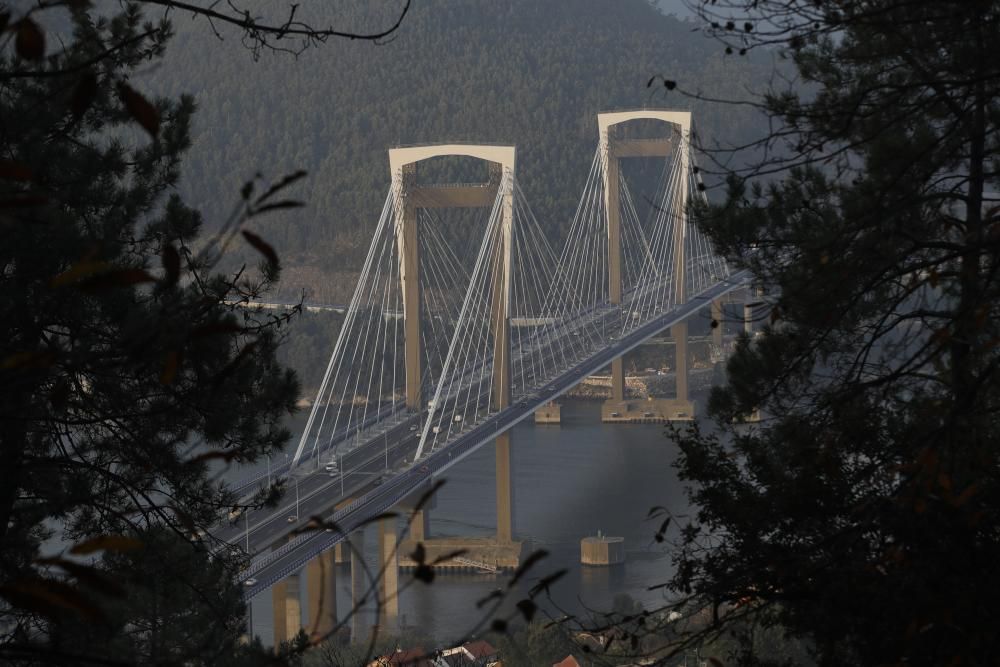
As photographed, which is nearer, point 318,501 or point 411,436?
point 318,501

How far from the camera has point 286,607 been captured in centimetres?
1234

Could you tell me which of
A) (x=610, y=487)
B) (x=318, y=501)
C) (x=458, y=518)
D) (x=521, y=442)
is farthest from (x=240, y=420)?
(x=521, y=442)

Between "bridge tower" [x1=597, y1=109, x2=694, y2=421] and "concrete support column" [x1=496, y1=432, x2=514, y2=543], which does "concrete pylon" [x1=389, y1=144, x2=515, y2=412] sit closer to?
"concrete support column" [x1=496, y1=432, x2=514, y2=543]

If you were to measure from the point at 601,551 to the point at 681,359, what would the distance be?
34.4 feet

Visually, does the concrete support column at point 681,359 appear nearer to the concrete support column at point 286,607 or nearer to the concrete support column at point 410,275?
the concrete support column at point 410,275

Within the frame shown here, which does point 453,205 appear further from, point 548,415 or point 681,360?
point 681,360

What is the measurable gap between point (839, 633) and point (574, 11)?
46.6 m

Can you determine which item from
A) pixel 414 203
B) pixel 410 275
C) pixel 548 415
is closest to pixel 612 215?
pixel 548 415

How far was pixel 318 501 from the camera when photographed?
1390 cm

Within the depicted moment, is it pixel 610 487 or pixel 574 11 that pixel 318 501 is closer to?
pixel 610 487

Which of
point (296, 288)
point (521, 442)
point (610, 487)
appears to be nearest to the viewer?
point (610, 487)

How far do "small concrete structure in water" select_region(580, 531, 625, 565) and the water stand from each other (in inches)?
4.5

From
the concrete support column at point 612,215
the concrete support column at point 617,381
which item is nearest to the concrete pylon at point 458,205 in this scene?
the concrete support column at point 617,381

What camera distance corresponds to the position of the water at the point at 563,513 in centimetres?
1416
